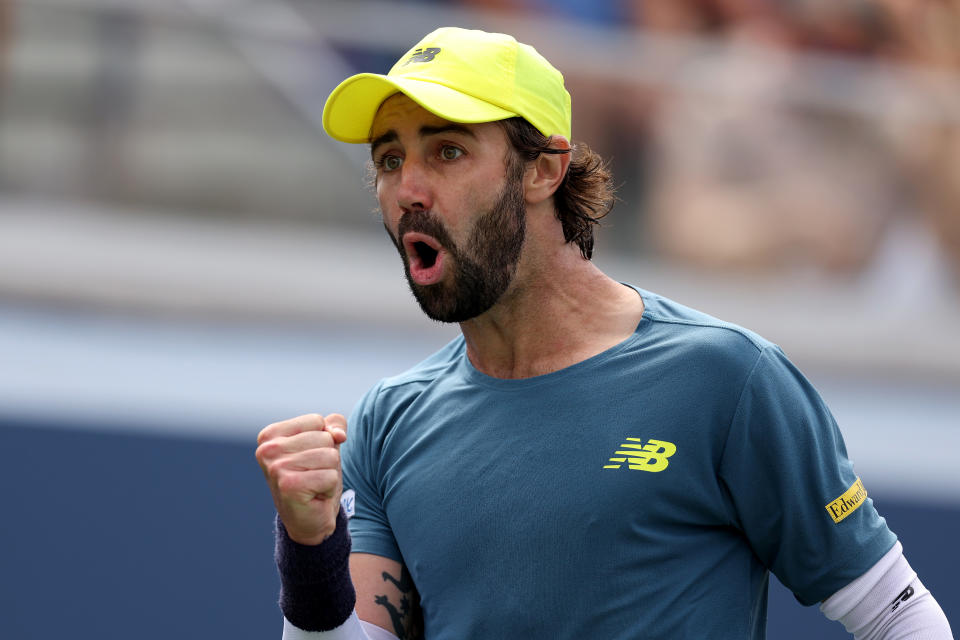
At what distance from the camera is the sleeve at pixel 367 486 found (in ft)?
7.37

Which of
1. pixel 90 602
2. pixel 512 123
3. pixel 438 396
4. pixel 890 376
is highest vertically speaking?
pixel 512 123

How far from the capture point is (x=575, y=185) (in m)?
2.29

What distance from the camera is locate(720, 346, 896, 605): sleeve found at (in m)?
1.95

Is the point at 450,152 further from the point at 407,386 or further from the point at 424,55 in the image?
the point at 407,386

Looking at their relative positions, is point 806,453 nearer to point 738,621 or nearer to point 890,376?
point 738,621

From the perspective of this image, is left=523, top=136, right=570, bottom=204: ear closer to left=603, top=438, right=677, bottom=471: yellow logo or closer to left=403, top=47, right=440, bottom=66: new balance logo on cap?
left=403, top=47, right=440, bottom=66: new balance logo on cap

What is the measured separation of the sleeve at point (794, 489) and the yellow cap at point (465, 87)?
0.60 meters

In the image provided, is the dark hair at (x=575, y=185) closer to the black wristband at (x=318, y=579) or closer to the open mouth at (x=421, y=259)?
the open mouth at (x=421, y=259)

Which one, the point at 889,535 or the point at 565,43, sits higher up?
the point at 565,43

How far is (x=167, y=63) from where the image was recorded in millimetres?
4695

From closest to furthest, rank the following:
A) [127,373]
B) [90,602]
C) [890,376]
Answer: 1. [90,602]
2. [127,373]
3. [890,376]

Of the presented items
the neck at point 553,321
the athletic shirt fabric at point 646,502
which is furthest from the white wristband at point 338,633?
the neck at point 553,321

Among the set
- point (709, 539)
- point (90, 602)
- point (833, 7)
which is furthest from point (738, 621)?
point (833, 7)

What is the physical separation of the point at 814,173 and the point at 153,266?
2.55 m
